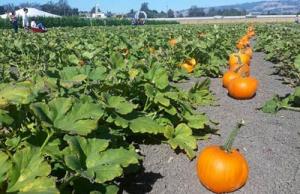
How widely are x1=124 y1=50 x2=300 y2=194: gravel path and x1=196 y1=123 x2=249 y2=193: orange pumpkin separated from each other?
0.10m

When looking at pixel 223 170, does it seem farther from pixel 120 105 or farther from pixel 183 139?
pixel 120 105

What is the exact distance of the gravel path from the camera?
11.6 ft

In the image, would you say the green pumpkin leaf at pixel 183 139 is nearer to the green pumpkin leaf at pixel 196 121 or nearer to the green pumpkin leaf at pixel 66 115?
the green pumpkin leaf at pixel 196 121

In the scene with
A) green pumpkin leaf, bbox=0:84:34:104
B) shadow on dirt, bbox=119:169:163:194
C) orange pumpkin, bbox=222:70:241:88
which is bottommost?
shadow on dirt, bbox=119:169:163:194

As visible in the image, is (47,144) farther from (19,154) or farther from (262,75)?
(262,75)

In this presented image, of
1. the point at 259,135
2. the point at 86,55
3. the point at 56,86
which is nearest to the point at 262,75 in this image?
the point at 86,55

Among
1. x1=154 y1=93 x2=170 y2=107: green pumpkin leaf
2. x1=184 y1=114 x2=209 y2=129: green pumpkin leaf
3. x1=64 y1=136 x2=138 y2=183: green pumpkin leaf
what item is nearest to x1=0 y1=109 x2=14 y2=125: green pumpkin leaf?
x1=64 y1=136 x2=138 y2=183: green pumpkin leaf

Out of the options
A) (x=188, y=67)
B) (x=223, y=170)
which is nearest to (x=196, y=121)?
(x=223, y=170)

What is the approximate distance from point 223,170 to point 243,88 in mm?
3241

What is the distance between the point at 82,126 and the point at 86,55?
13.4 feet

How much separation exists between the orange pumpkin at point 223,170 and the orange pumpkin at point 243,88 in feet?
10.1

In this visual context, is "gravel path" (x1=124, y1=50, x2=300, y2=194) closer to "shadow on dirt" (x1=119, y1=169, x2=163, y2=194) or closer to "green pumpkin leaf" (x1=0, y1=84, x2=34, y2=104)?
"shadow on dirt" (x1=119, y1=169, x2=163, y2=194)

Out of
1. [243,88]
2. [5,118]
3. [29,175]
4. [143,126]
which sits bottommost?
[243,88]

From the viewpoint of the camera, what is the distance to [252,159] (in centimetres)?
407
